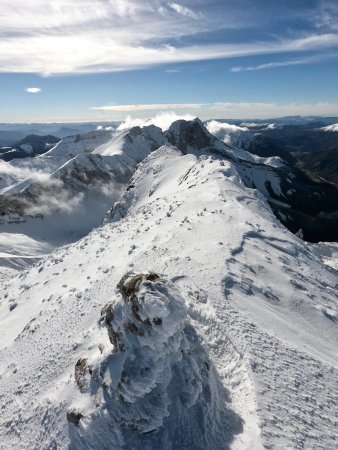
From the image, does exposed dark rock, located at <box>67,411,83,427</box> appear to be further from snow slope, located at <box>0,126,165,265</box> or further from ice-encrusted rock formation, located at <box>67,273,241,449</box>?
snow slope, located at <box>0,126,165,265</box>

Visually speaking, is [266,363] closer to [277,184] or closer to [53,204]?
[53,204]

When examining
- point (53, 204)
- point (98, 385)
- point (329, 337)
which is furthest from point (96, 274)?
point (53, 204)

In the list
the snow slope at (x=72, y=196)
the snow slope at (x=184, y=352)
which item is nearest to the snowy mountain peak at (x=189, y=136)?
the snow slope at (x=72, y=196)

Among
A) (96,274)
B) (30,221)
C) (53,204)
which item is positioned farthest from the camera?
(53,204)

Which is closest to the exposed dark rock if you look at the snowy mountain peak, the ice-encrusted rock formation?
the ice-encrusted rock formation

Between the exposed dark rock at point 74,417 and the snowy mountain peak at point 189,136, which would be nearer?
the exposed dark rock at point 74,417

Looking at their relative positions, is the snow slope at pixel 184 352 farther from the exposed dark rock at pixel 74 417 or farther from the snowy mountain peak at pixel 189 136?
the snowy mountain peak at pixel 189 136

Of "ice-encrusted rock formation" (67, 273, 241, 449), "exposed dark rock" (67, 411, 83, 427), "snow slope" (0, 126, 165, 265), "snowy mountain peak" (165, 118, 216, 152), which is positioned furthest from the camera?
"snowy mountain peak" (165, 118, 216, 152)

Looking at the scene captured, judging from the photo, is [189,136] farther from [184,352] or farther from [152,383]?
[152,383]
